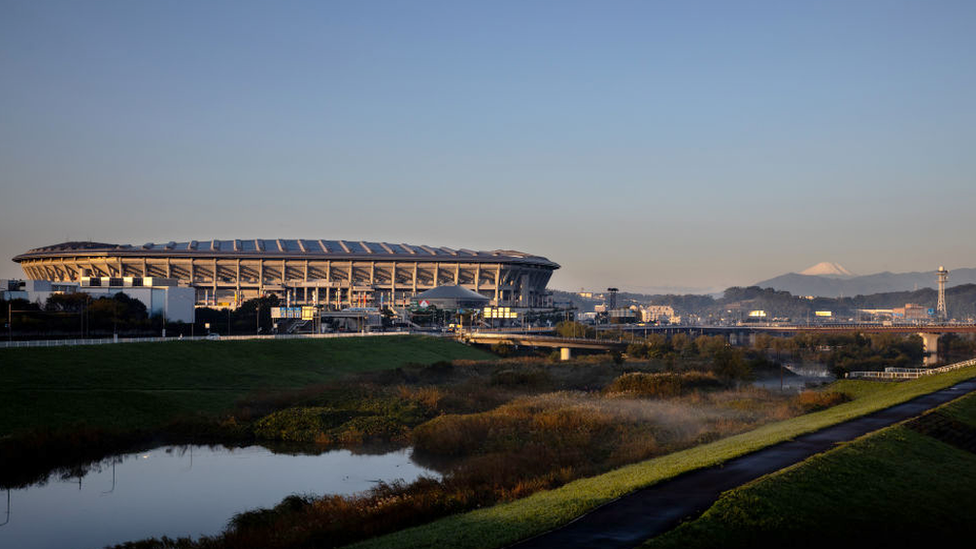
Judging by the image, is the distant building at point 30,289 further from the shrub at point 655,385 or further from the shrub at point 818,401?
the shrub at point 818,401

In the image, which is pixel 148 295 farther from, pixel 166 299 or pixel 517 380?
pixel 517 380

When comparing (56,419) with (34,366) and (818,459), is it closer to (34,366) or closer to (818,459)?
(34,366)

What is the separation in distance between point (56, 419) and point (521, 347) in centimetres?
8709

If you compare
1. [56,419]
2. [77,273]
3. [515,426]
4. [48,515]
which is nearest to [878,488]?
[515,426]

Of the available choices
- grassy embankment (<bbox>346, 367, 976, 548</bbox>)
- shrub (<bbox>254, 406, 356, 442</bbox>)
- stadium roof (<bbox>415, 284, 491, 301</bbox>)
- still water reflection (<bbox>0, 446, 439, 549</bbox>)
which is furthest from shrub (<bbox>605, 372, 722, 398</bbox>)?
stadium roof (<bbox>415, 284, 491, 301</bbox>)

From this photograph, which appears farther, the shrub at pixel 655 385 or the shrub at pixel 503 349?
the shrub at pixel 503 349

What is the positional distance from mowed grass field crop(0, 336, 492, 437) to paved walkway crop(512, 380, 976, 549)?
32.4 m

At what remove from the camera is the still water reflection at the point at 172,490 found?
25656mm

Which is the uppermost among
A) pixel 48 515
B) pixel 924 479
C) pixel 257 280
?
pixel 257 280

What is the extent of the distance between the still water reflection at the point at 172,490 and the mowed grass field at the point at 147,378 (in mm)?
6334

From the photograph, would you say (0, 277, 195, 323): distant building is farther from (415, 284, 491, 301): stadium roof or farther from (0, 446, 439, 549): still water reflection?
(415, 284, 491, 301): stadium roof

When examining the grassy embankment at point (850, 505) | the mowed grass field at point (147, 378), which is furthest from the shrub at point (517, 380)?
the grassy embankment at point (850, 505)

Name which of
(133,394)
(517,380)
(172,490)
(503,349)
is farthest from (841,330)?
(172,490)

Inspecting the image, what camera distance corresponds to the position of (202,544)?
22.4m
